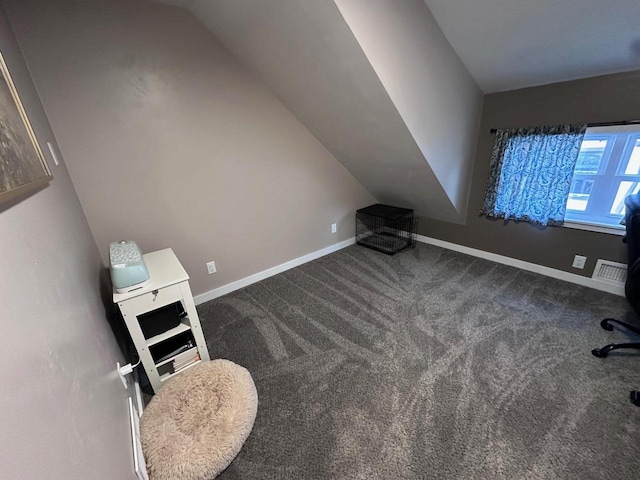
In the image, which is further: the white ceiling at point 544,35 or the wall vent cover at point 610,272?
the wall vent cover at point 610,272

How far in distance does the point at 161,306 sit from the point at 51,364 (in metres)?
0.81

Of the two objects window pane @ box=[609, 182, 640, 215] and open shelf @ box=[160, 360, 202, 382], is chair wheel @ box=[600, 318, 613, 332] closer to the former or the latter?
window pane @ box=[609, 182, 640, 215]

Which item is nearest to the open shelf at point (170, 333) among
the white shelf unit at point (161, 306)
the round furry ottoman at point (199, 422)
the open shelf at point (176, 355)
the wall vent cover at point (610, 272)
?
the white shelf unit at point (161, 306)

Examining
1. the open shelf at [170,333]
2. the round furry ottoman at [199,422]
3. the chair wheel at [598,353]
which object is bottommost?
the chair wheel at [598,353]

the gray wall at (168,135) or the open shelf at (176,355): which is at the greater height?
the gray wall at (168,135)

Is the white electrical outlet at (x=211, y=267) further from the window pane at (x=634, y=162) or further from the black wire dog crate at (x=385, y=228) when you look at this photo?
the window pane at (x=634, y=162)

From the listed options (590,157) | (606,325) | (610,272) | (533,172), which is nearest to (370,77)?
(533,172)

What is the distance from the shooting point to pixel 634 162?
188 cm

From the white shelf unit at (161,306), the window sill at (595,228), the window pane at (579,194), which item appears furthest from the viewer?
the window pane at (579,194)

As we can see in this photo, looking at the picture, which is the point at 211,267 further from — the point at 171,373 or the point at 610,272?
the point at 610,272

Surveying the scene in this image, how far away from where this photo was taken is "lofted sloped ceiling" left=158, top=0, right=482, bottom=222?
1.39 metres

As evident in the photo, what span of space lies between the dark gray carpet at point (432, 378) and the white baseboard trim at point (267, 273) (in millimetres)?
114

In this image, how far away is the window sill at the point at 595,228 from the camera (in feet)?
6.55

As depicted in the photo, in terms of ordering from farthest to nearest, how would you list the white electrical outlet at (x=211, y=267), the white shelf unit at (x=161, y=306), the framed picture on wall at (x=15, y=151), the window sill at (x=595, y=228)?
the white electrical outlet at (x=211, y=267) < the window sill at (x=595, y=228) < the white shelf unit at (x=161, y=306) < the framed picture on wall at (x=15, y=151)
